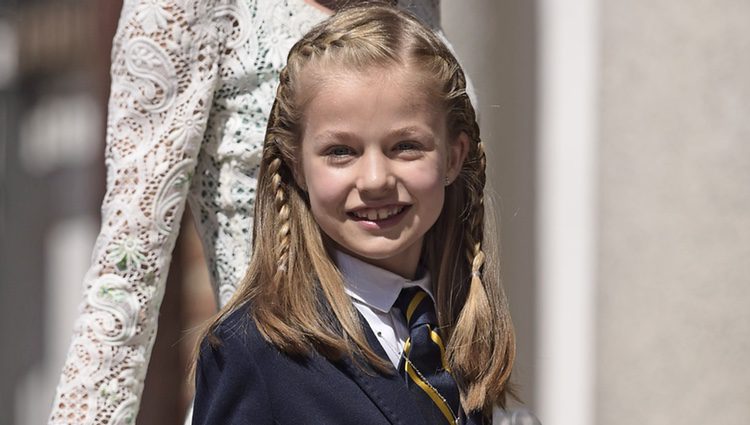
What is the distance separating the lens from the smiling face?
172 centimetres

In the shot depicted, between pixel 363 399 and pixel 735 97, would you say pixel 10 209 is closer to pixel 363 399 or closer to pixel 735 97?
pixel 735 97

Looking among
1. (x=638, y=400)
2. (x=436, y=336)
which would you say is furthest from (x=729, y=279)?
(x=436, y=336)

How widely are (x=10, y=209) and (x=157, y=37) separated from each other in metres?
2.05

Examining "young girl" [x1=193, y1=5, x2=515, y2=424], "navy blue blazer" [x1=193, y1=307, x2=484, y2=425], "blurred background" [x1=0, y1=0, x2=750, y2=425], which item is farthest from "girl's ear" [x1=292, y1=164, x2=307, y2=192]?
"blurred background" [x1=0, y1=0, x2=750, y2=425]

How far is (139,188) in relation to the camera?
2.05m

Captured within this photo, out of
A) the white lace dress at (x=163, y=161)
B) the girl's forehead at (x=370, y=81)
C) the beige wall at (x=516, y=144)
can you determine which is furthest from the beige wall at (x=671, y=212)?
the girl's forehead at (x=370, y=81)

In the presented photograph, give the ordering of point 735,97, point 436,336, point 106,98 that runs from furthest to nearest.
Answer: point 106,98
point 735,97
point 436,336

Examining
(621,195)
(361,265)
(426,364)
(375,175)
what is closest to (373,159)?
(375,175)

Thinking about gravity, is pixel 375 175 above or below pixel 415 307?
above

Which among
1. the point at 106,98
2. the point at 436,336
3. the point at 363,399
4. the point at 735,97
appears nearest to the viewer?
the point at 363,399

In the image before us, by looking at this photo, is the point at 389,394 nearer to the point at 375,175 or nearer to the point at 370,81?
the point at 375,175

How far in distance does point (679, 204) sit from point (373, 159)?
180 cm

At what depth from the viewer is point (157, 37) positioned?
2074 mm

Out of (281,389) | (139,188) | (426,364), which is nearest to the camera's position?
(281,389)
